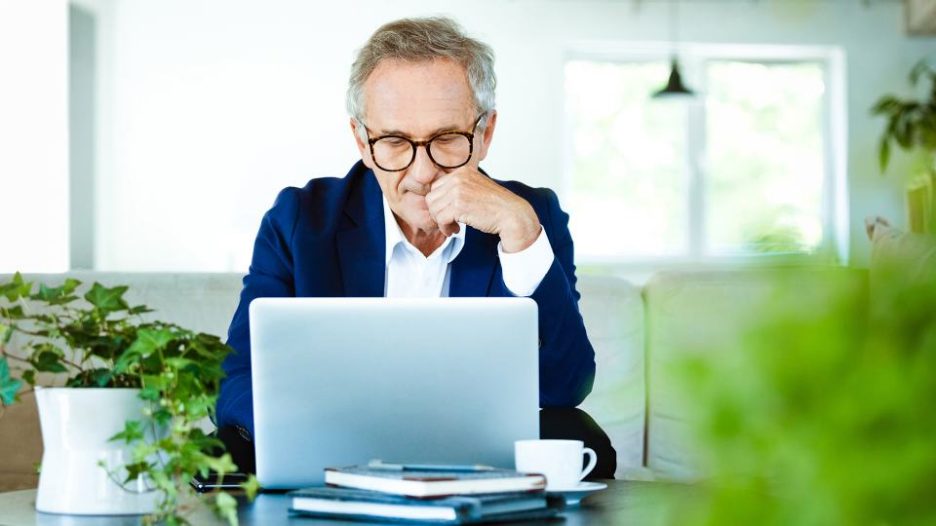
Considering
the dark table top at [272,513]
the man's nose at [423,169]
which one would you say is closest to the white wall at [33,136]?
the man's nose at [423,169]

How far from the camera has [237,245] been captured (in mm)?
7984

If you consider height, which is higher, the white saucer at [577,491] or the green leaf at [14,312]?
the green leaf at [14,312]

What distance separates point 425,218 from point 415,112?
0.19 m

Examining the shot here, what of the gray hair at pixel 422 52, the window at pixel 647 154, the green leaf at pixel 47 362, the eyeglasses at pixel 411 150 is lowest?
the green leaf at pixel 47 362

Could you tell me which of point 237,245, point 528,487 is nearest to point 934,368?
point 528,487

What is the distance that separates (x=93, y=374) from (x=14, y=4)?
5785 millimetres

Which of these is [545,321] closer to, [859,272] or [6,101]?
[859,272]

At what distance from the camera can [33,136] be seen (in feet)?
21.7

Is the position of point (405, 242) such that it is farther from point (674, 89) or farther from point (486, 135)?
point (674, 89)

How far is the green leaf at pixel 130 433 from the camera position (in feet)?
3.21

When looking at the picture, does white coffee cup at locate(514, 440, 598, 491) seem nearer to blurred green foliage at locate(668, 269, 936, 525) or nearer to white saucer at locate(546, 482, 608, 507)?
white saucer at locate(546, 482, 608, 507)

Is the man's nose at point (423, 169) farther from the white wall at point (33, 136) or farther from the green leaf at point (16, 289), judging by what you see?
the white wall at point (33, 136)

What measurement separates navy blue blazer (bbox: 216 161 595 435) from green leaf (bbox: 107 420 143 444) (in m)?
0.81

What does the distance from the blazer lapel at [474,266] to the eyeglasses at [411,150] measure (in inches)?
5.3
